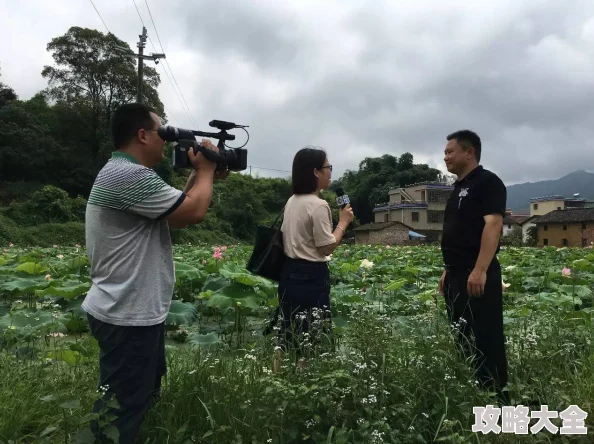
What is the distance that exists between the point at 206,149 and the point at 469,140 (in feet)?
5.19

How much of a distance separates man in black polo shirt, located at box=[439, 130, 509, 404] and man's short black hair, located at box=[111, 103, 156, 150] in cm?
172

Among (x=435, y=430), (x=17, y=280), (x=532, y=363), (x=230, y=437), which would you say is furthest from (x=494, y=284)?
(x=17, y=280)

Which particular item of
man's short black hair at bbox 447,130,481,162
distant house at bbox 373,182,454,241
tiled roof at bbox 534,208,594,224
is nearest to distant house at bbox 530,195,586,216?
distant house at bbox 373,182,454,241

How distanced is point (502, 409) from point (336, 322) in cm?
207

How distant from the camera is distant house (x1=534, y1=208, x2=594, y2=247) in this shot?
3709 cm

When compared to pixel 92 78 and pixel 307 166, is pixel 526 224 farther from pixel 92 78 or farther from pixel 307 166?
pixel 307 166

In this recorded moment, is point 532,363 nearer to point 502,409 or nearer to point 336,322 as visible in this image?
point 502,409

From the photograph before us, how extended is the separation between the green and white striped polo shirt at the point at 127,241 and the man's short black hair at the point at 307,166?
3.43 feet

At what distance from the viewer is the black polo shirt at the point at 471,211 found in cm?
269

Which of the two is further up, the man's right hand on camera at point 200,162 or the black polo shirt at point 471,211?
the man's right hand on camera at point 200,162

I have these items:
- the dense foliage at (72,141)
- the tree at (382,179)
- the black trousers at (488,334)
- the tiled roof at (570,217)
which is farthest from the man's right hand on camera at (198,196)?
the tree at (382,179)

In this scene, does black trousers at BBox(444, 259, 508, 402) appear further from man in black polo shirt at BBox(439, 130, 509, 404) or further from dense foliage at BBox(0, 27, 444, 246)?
dense foliage at BBox(0, 27, 444, 246)

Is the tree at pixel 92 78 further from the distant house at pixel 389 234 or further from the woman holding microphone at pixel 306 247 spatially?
the woman holding microphone at pixel 306 247

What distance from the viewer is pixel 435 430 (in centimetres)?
229
